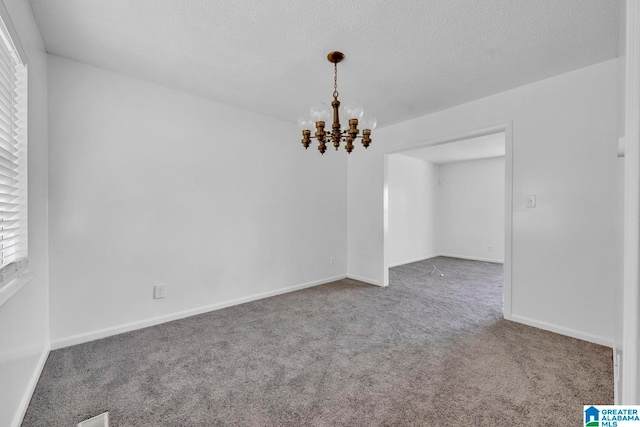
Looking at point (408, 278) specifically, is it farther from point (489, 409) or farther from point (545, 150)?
point (489, 409)

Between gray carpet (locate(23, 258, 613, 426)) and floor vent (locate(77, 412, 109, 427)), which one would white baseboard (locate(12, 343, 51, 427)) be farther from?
floor vent (locate(77, 412, 109, 427))

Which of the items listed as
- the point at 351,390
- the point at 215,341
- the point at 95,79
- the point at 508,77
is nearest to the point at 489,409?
the point at 351,390

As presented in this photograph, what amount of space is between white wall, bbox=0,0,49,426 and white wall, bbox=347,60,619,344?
3.73 m

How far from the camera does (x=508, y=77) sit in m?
2.63

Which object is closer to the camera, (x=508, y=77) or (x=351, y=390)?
(x=351, y=390)

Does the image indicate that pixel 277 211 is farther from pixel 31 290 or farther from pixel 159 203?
pixel 31 290

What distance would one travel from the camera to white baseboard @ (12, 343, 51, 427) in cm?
151

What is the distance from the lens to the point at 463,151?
5.62m

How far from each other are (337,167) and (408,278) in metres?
2.13

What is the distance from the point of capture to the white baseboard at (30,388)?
1509 millimetres

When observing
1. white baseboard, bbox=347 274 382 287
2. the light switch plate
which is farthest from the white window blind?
the light switch plate

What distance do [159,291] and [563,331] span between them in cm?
375

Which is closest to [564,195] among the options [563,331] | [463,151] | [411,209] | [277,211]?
[563,331]

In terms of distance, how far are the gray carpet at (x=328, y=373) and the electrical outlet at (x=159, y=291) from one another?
291mm
